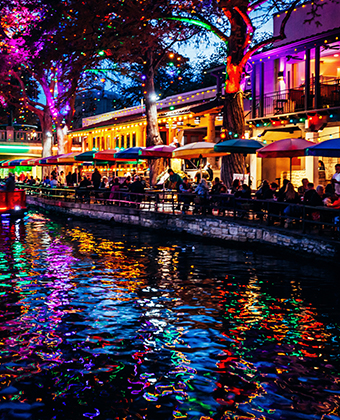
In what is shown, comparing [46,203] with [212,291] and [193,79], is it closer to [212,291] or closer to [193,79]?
[212,291]

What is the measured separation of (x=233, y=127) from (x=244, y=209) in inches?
173

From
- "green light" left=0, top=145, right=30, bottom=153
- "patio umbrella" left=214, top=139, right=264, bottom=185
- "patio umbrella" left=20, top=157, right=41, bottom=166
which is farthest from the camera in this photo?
"green light" left=0, top=145, right=30, bottom=153

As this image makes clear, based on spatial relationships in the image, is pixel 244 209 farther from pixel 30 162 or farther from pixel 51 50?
pixel 30 162

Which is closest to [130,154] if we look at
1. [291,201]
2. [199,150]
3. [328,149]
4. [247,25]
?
[199,150]

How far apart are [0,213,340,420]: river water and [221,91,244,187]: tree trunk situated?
734cm

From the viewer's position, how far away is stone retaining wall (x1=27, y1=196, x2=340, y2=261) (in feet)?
39.2

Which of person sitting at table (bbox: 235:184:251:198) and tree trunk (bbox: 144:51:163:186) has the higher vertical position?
tree trunk (bbox: 144:51:163:186)

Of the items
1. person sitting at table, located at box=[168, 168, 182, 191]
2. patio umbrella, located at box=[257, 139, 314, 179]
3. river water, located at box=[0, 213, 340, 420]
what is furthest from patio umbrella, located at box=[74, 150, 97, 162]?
river water, located at box=[0, 213, 340, 420]

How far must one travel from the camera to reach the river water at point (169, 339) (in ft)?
15.1

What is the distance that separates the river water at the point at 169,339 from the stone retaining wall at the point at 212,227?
55 centimetres

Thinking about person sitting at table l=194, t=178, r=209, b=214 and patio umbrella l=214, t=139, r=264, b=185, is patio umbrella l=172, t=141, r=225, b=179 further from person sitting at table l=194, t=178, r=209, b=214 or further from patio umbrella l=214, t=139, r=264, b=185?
patio umbrella l=214, t=139, r=264, b=185

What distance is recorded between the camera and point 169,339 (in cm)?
634

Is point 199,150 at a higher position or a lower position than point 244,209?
higher

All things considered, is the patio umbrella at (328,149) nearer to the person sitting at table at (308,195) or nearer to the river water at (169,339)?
the person sitting at table at (308,195)
